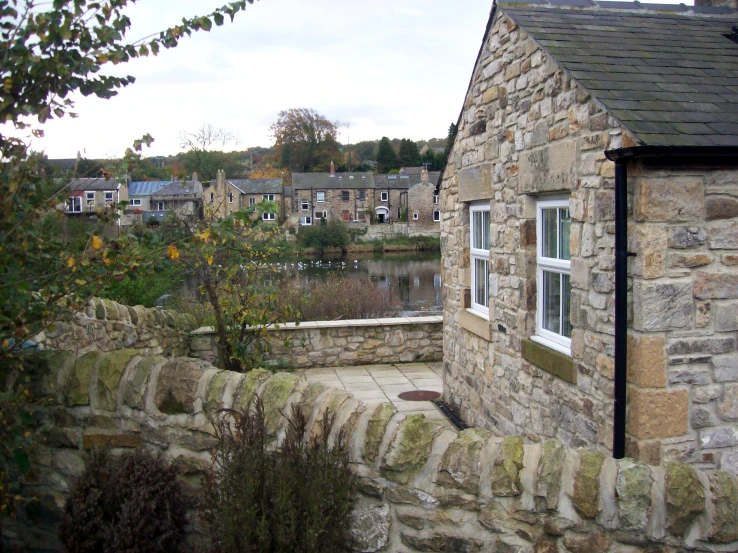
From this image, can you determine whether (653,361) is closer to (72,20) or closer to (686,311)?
(686,311)

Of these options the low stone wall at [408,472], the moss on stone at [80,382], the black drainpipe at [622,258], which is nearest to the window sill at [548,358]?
the black drainpipe at [622,258]

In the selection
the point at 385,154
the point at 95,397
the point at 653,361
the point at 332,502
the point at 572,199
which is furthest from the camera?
the point at 385,154

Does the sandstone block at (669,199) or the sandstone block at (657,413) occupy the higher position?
the sandstone block at (669,199)

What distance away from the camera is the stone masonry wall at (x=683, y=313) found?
4207mm

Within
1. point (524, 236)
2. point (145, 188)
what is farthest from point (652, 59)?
point (145, 188)

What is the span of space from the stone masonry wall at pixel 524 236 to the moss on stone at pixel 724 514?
157 centimetres

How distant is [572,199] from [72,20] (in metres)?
3.35

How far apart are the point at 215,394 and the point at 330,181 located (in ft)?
212

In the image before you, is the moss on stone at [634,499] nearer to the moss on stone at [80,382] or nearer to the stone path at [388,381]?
the moss on stone at [80,382]

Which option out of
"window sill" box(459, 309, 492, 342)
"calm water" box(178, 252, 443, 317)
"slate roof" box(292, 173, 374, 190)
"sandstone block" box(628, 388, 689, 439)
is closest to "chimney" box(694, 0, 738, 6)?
"window sill" box(459, 309, 492, 342)

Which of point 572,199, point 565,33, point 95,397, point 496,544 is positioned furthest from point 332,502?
point 565,33

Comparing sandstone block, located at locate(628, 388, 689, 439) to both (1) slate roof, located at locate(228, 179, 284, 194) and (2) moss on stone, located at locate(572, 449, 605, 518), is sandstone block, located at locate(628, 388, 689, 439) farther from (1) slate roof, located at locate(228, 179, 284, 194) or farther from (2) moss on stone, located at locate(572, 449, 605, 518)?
(1) slate roof, located at locate(228, 179, 284, 194)

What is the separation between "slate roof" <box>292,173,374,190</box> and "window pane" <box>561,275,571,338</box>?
62.3 m

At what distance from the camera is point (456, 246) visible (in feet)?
25.9
